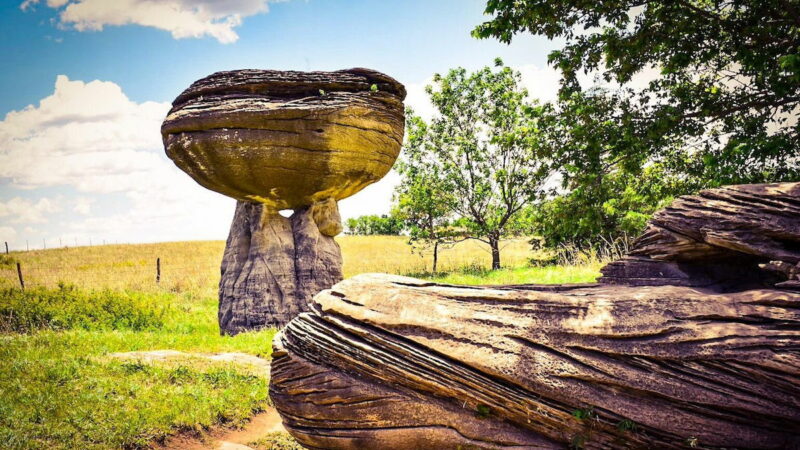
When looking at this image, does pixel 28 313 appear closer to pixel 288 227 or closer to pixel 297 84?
pixel 288 227

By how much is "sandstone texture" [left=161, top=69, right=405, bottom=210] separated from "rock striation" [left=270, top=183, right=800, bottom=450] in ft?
24.2

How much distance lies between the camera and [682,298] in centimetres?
487

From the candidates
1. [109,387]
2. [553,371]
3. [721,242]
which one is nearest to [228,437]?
[109,387]

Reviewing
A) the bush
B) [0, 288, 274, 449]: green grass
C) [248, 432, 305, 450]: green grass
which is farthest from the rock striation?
the bush

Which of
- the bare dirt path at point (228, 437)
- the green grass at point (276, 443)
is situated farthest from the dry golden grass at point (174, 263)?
the green grass at point (276, 443)

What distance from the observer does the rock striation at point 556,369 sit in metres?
4.35

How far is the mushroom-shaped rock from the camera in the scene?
11.9 meters

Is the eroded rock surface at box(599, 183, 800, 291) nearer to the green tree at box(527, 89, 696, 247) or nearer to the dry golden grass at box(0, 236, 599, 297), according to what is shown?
the green tree at box(527, 89, 696, 247)

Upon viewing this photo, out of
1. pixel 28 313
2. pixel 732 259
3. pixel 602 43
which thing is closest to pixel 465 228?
pixel 602 43

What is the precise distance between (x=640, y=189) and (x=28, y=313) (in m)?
16.1

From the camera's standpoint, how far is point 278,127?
11.8m

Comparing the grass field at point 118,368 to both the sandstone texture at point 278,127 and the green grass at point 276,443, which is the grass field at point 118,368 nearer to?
the green grass at point 276,443

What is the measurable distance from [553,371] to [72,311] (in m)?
13.9

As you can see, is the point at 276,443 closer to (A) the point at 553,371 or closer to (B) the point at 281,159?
(A) the point at 553,371
